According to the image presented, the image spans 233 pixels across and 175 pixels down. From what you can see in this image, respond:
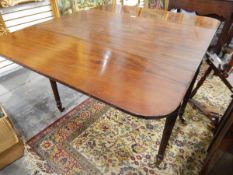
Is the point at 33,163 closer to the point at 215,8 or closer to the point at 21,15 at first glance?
the point at 21,15

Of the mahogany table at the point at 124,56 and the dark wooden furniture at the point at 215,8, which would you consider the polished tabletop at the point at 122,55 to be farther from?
the dark wooden furniture at the point at 215,8

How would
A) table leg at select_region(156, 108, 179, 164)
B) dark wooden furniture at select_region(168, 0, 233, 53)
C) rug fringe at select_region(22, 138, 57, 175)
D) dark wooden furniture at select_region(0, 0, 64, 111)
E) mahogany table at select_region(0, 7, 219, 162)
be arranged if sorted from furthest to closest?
dark wooden furniture at select_region(168, 0, 233, 53) → dark wooden furniture at select_region(0, 0, 64, 111) → rug fringe at select_region(22, 138, 57, 175) → table leg at select_region(156, 108, 179, 164) → mahogany table at select_region(0, 7, 219, 162)

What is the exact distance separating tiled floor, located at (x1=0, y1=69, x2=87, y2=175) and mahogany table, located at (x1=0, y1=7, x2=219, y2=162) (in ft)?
2.56

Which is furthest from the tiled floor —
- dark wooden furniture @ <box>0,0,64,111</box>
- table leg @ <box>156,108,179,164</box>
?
table leg @ <box>156,108,179,164</box>

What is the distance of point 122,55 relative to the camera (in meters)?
0.90

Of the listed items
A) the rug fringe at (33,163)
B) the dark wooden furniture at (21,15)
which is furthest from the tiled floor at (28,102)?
the dark wooden furniture at (21,15)

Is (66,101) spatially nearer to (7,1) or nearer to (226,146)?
(7,1)

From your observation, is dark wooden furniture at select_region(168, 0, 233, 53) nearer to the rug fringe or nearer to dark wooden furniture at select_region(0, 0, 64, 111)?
dark wooden furniture at select_region(0, 0, 64, 111)

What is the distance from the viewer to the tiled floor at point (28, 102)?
1475 mm

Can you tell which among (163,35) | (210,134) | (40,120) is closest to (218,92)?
(210,134)

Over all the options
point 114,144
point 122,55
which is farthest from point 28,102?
point 122,55

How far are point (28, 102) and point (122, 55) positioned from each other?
1.29 metres

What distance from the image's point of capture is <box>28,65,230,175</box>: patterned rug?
121 cm

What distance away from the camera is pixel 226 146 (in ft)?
2.67
